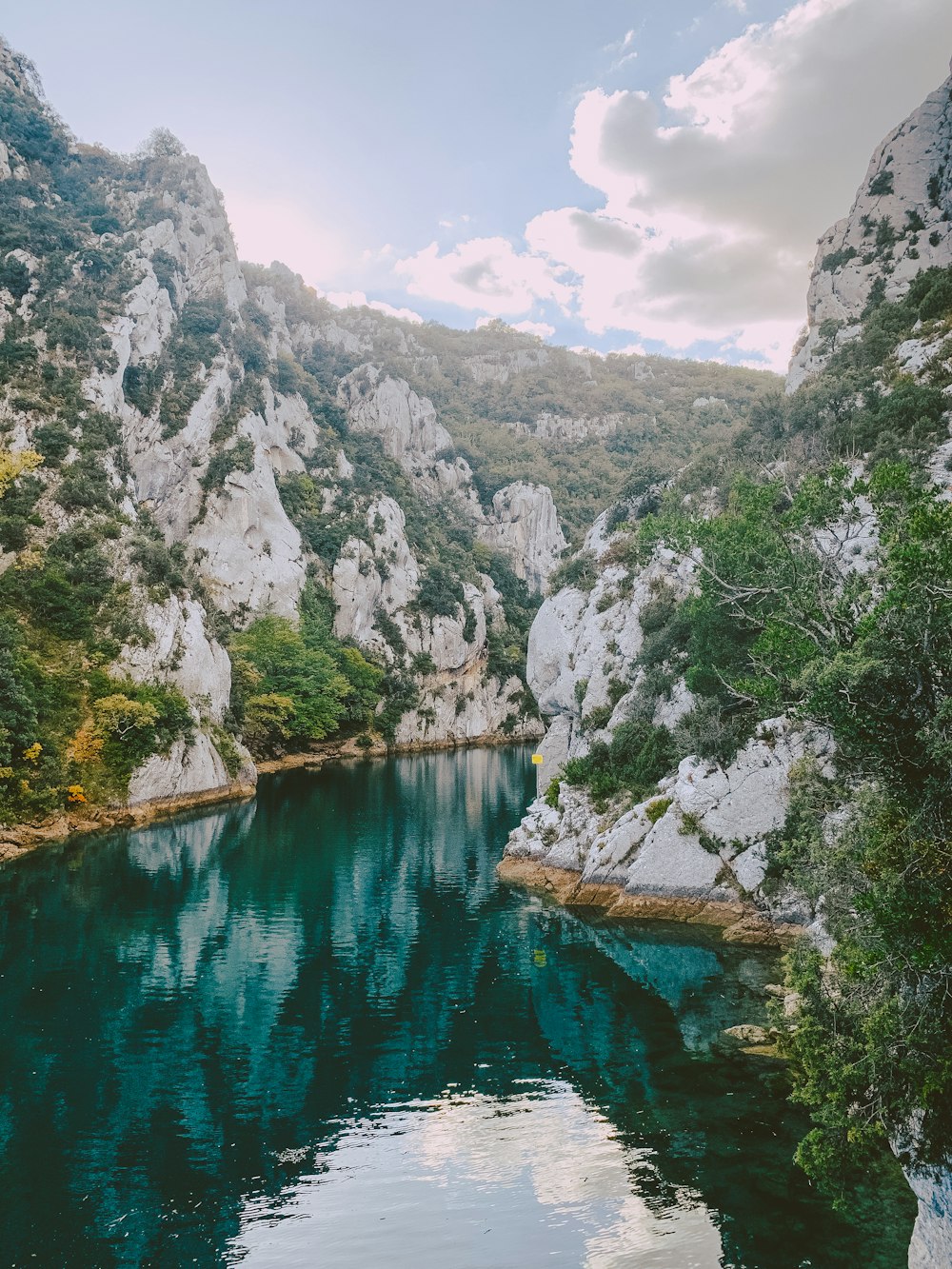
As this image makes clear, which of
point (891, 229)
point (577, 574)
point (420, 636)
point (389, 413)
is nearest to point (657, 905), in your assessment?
point (577, 574)

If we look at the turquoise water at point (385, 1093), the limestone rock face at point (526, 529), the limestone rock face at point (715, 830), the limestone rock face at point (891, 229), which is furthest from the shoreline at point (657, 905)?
the limestone rock face at point (526, 529)

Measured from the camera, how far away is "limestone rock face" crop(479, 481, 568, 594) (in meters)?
117

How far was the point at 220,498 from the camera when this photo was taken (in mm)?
70562

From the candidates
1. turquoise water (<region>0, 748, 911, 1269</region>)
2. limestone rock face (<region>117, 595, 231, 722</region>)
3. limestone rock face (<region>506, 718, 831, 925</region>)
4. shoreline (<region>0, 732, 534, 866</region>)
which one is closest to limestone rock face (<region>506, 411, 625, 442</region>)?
shoreline (<region>0, 732, 534, 866</region>)

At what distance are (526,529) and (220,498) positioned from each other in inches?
2268

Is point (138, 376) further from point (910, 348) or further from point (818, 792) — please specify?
point (818, 792)

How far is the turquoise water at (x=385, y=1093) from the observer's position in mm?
10328

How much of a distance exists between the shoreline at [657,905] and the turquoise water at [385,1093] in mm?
718

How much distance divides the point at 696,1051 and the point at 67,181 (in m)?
103

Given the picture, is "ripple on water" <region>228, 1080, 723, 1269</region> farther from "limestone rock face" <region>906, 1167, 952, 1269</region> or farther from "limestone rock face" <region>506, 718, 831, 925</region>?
"limestone rock face" <region>506, 718, 831, 925</region>

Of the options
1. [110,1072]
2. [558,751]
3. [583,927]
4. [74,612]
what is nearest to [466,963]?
[583,927]

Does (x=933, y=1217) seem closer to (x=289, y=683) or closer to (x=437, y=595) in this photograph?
(x=289, y=683)

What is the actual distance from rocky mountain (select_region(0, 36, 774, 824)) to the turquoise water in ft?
54.5

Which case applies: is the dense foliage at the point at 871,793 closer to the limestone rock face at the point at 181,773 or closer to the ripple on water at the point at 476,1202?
the ripple on water at the point at 476,1202
